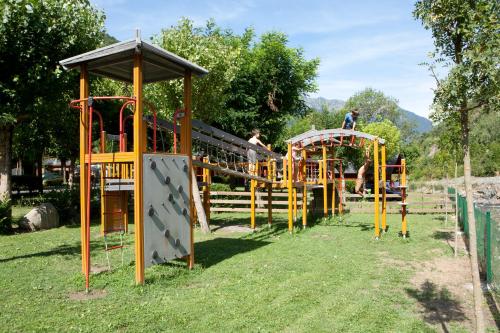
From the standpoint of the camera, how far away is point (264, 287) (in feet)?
23.4

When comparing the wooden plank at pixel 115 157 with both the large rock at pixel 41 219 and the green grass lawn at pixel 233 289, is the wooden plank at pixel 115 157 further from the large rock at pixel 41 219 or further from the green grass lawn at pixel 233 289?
the large rock at pixel 41 219

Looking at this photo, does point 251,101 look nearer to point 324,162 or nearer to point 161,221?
point 324,162

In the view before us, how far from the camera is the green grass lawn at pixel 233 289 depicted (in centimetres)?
556

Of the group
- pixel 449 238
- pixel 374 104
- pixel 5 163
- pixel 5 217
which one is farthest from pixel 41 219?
pixel 374 104

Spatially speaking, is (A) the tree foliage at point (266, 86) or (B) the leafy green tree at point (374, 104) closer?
(A) the tree foliage at point (266, 86)

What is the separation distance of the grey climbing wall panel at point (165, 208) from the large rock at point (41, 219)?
8.51 metres

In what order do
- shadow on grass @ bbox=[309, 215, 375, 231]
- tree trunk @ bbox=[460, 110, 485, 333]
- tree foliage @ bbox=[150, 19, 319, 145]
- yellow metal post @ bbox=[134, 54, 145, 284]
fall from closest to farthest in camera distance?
tree trunk @ bbox=[460, 110, 485, 333] → yellow metal post @ bbox=[134, 54, 145, 284] → shadow on grass @ bbox=[309, 215, 375, 231] → tree foliage @ bbox=[150, 19, 319, 145]

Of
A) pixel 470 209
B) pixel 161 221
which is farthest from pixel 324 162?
pixel 470 209

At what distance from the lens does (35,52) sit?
44.5 ft

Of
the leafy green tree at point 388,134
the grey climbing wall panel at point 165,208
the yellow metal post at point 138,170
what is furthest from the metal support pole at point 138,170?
the leafy green tree at point 388,134

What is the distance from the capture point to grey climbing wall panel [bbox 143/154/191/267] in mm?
7480

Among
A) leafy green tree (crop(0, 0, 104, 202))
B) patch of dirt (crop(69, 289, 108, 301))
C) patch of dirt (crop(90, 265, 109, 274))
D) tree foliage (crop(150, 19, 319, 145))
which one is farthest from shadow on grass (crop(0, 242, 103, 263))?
tree foliage (crop(150, 19, 319, 145))

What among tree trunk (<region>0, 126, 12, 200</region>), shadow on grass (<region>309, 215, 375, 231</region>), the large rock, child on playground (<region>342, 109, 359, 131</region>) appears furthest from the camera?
child on playground (<region>342, 109, 359, 131</region>)

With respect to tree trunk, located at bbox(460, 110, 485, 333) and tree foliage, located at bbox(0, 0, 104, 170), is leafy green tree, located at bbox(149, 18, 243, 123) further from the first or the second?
tree trunk, located at bbox(460, 110, 485, 333)
